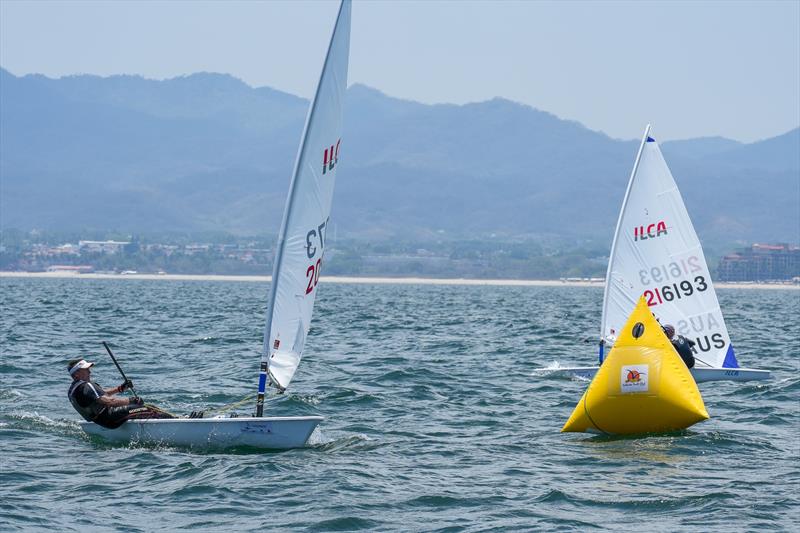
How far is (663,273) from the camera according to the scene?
28.1 m

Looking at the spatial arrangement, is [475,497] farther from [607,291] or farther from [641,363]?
[607,291]

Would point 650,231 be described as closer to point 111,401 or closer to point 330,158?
point 330,158

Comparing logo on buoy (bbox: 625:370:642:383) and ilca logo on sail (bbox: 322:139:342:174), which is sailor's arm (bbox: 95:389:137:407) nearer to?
ilca logo on sail (bbox: 322:139:342:174)

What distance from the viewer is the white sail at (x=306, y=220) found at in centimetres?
1742

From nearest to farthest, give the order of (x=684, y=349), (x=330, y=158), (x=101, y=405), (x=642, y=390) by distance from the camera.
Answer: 1. (x=330, y=158)
2. (x=101, y=405)
3. (x=642, y=390)
4. (x=684, y=349)

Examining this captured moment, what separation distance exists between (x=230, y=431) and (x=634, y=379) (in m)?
6.35

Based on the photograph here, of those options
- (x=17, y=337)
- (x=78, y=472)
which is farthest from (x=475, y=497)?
(x=17, y=337)

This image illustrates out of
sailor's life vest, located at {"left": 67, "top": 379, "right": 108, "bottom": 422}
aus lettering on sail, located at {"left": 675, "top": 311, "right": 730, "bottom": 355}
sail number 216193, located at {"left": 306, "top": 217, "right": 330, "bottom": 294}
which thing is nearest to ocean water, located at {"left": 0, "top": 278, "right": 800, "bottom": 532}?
sailor's life vest, located at {"left": 67, "top": 379, "right": 108, "bottom": 422}

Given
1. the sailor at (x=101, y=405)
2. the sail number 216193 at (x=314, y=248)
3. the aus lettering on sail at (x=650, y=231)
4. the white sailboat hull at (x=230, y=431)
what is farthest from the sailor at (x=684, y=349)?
the sailor at (x=101, y=405)

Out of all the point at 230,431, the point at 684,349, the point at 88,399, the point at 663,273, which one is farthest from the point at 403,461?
the point at 663,273

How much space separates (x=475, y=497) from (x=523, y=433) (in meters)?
5.19

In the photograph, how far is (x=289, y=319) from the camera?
60.7 feet

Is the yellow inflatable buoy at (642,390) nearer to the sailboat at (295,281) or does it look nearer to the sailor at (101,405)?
the sailboat at (295,281)

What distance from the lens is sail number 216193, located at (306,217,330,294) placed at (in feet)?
60.3
